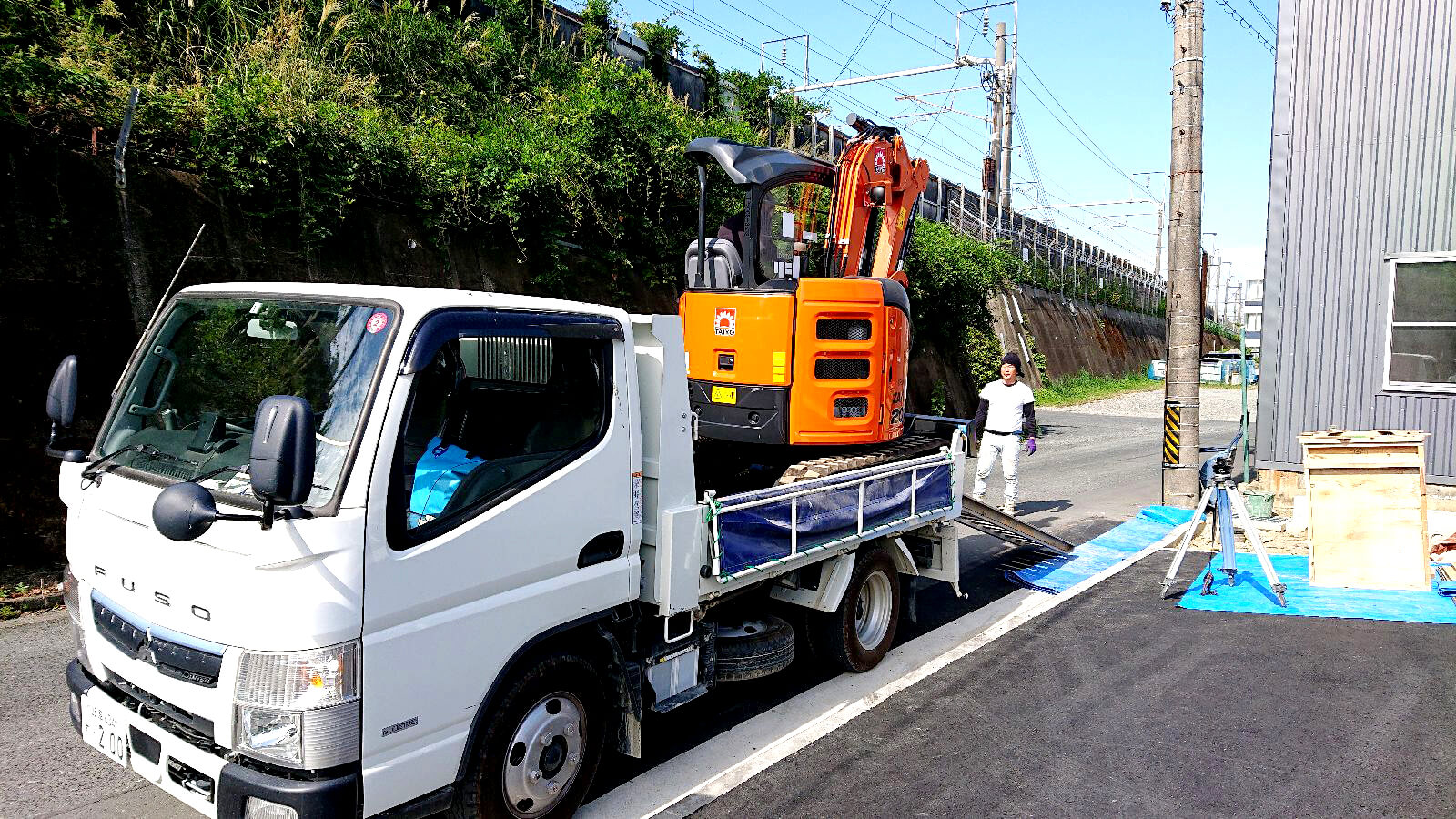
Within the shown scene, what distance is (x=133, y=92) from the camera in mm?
7375

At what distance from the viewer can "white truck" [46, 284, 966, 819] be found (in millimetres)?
2844

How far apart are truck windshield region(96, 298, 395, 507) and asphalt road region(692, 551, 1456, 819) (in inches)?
91.1

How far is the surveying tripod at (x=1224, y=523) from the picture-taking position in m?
7.29

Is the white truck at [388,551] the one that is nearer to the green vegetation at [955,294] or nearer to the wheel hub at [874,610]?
the wheel hub at [874,610]

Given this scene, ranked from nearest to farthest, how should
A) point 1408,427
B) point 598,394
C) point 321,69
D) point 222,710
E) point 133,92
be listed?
point 222,710, point 598,394, point 133,92, point 1408,427, point 321,69

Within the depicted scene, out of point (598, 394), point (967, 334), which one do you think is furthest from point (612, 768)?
point (967, 334)

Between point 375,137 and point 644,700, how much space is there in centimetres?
790

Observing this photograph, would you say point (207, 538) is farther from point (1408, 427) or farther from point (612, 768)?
point (1408, 427)

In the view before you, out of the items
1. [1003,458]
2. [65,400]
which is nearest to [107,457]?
[65,400]

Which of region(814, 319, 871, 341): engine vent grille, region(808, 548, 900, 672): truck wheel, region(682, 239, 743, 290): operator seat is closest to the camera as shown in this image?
region(808, 548, 900, 672): truck wheel

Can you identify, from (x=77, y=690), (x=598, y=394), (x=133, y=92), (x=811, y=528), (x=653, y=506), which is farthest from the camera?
(x=133, y=92)

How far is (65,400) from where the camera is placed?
12.1 ft

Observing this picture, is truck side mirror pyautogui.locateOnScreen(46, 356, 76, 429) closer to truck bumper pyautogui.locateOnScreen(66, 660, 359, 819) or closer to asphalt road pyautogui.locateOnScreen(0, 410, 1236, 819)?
truck bumper pyautogui.locateOnScreen(66, 660, 359, 819)

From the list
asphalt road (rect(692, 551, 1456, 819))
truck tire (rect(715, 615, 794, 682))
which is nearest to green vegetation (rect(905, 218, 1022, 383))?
asphalt road (rect(692, 551, 1456, 819))
